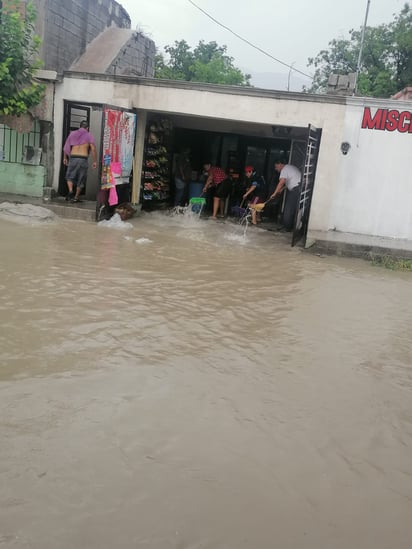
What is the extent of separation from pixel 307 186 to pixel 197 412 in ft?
28.5

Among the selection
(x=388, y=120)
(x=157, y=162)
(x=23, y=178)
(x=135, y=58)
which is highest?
(x=135, y=58)

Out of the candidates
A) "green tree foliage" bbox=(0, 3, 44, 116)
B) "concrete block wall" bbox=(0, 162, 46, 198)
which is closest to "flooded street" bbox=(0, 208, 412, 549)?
"green tree foliage" bbox=(0, 3, 44, 116)

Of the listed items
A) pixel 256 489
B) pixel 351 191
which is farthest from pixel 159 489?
pixel 351 191

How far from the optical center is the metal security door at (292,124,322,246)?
11.0m

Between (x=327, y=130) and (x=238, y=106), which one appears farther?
(x=238, y=106)

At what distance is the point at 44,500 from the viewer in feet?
9.65

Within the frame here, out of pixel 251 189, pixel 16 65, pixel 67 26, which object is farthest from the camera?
pixel 67 26

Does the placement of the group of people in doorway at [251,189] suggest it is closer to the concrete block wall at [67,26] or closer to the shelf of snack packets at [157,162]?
the shelf of snack packets at [157,162]

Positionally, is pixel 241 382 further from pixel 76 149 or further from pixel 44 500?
pixel 76 149

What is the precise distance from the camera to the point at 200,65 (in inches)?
1273

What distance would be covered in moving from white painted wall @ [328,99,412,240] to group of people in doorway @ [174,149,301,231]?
1.19 m

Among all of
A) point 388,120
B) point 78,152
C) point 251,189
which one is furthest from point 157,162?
point 388,120

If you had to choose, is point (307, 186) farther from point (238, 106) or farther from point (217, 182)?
point (217, 182)

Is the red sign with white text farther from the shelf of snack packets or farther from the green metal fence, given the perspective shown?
the green metal fence
